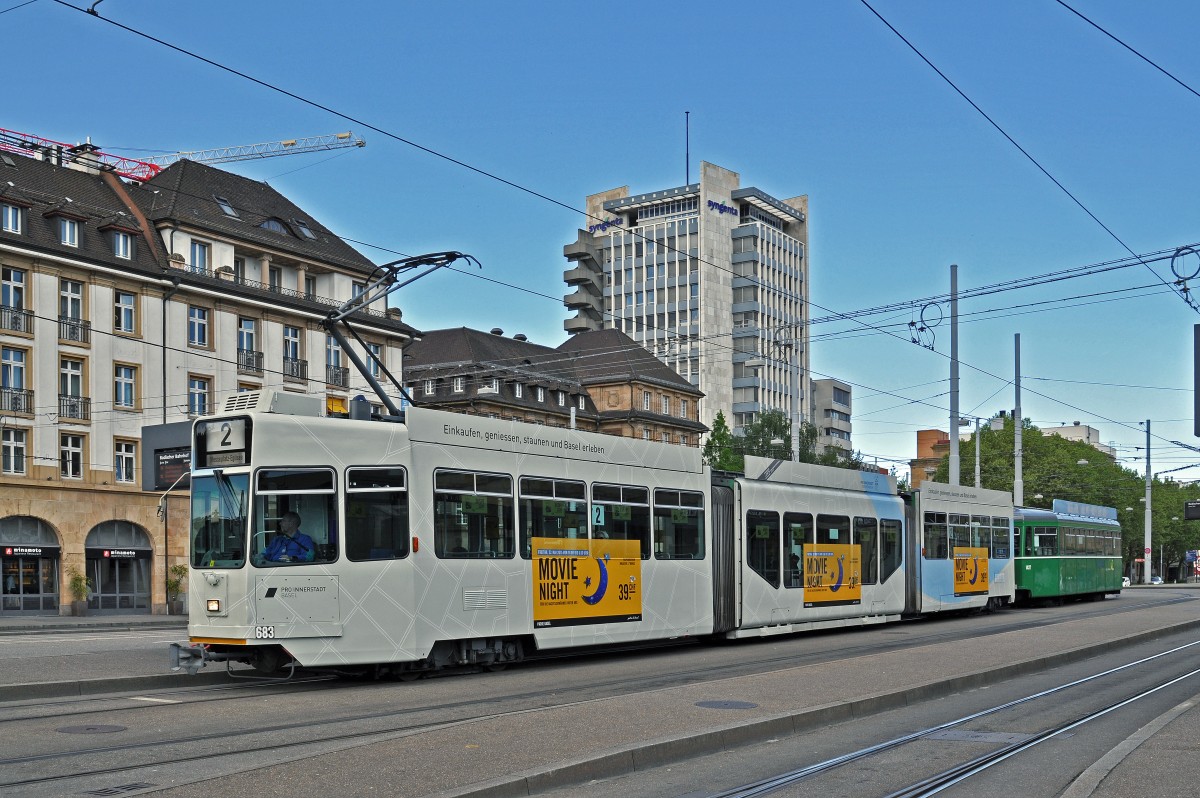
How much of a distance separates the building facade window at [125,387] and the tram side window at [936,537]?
30090 millimetres

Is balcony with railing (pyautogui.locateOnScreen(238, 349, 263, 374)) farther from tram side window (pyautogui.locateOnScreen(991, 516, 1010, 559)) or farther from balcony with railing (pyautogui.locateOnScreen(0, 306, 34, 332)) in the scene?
tram side window (pyautogui.locateOnScreen(991, 516, 1010, 559))

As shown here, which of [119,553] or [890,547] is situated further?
[119,553]

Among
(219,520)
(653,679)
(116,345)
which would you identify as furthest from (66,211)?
(653,679)

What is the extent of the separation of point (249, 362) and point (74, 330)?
7.66 m

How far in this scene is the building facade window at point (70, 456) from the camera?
1838 inches

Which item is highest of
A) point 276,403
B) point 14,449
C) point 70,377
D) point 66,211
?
point 66,211

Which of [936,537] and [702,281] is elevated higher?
[702,281]

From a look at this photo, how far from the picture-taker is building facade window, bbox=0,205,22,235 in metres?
45.8

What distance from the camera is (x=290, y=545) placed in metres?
15.7

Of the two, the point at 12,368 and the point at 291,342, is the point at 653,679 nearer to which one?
the point at 12,368

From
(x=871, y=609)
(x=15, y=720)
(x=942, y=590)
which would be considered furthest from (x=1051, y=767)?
(x=942, y=590)

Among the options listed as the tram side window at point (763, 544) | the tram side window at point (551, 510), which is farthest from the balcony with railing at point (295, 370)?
the tram side window at point (551, 510)

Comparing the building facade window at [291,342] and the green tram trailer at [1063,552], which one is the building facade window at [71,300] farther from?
the green tram trailer at [1063,552]

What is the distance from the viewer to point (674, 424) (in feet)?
297
